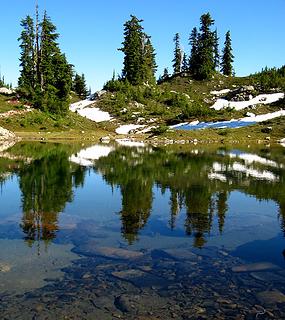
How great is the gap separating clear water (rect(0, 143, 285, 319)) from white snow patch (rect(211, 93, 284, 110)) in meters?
74.0

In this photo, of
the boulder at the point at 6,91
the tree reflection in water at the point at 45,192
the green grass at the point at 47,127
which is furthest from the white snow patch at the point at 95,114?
the tree reflection in water at the point at 45,192

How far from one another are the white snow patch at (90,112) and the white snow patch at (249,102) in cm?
2793

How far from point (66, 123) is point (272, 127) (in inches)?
1683

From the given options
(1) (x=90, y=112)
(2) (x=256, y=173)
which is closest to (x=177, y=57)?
(1) (x=90, y=112)

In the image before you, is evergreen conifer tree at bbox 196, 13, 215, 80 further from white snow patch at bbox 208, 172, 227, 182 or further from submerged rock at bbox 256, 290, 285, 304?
submerged rock at bbox 256, 290, 285, 304

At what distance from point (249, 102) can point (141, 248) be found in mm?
93460

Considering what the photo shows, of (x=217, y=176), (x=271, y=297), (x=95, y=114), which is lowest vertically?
(x=271, y=297)

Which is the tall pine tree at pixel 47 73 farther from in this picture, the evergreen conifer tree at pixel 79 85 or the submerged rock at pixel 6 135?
the evergreen conifer tree at pixel 79 85

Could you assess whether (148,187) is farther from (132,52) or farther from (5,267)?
(132,52)

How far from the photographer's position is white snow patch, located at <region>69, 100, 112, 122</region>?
301 ft

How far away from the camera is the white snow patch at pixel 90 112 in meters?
91.6

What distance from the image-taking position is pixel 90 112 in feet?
312

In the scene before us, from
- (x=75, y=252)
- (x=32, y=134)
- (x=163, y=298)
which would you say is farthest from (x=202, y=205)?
(x=32, y=134)

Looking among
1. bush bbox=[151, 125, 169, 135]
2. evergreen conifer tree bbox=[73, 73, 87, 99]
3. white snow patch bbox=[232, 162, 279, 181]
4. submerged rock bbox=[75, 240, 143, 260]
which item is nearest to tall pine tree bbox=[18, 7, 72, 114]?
bush bbox=[151, 125, 169, 135]
